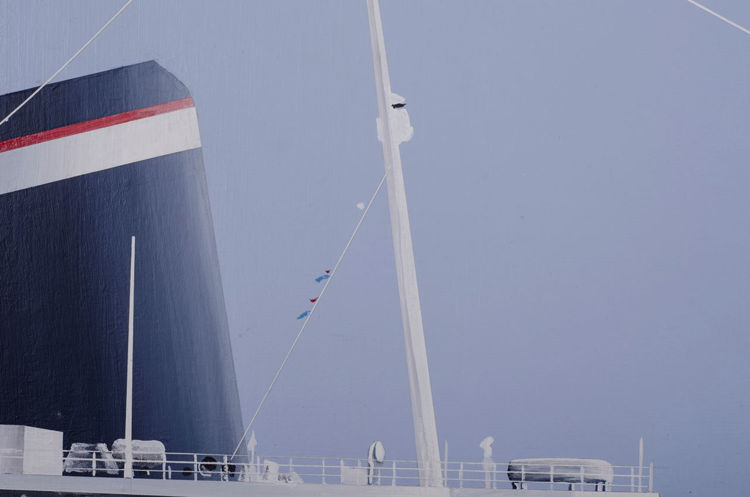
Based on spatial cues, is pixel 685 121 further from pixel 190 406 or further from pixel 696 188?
pixel 190 406

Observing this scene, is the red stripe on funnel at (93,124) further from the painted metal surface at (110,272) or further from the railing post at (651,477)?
the railing post at (651,477)

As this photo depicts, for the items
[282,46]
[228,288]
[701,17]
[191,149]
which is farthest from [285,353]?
[701,17]

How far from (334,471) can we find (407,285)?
1.01 metres

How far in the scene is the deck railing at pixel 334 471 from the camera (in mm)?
4078

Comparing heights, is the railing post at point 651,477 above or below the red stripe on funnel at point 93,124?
below

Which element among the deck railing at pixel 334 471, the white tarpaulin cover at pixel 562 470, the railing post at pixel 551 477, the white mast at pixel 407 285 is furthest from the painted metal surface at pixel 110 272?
the railing post at pixel 551 477

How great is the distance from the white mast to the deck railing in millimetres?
105

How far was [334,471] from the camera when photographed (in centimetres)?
436

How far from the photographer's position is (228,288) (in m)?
4.62

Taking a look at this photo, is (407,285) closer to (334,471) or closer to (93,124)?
(334,471)

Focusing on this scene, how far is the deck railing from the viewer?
4078 mm

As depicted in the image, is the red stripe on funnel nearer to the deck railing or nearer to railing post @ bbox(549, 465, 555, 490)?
the deck railing

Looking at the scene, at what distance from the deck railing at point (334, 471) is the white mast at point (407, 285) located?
11 cm

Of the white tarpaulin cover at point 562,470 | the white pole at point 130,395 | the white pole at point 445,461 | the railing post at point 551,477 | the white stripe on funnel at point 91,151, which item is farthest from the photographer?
the white stripe on funnel at point 91,151
